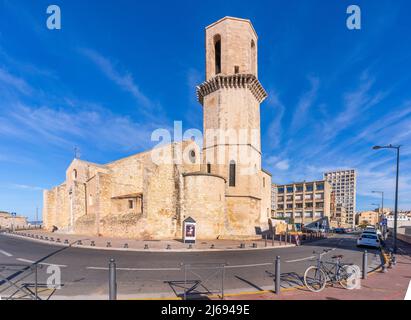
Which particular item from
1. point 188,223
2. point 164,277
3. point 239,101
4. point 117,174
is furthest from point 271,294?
point 117,174

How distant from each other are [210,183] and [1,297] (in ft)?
57.9

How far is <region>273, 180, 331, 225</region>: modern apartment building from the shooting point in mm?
68500

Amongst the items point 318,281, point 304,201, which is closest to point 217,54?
point 318,281

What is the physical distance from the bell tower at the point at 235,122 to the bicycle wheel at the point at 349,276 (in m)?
17.3

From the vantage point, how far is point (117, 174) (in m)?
27.8

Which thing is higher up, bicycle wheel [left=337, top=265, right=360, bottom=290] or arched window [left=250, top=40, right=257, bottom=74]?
arched window [left=250, top=40, right=257, bottom=74]

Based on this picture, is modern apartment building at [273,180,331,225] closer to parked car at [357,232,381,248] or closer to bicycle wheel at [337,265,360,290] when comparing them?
parked car at [357,232,381,248]

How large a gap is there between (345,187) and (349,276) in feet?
494

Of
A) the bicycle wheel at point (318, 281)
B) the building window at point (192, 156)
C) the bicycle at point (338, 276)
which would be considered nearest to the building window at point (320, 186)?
the building window at point (192, 156)

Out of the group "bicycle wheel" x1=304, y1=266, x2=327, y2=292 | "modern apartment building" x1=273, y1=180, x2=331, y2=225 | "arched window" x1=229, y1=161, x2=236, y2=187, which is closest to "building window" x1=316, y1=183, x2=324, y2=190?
"modern apartment building" x1=273, y1=180, x2=331, y2=225

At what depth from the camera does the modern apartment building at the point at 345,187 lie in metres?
122

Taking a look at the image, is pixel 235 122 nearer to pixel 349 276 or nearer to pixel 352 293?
pixel 349 276

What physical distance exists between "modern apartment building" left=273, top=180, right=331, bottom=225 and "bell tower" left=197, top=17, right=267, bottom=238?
5016 centimetres
